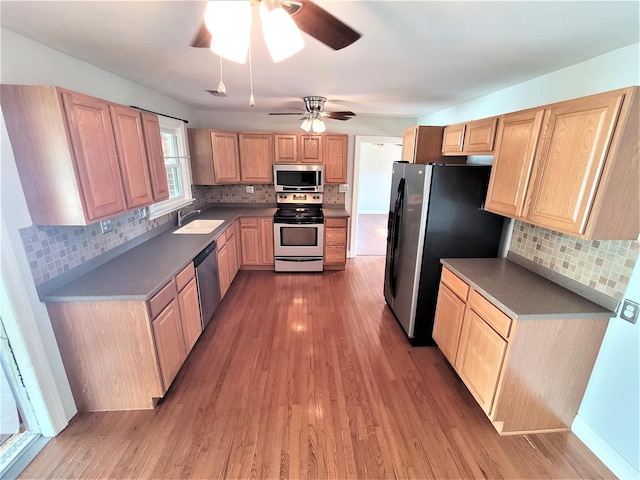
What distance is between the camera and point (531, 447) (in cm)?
172

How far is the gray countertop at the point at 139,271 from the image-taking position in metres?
1.69

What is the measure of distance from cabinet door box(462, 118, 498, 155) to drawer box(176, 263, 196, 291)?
2.50 m

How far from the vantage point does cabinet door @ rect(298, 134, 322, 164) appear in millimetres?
4129

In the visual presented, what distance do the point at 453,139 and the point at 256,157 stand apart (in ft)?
8.89

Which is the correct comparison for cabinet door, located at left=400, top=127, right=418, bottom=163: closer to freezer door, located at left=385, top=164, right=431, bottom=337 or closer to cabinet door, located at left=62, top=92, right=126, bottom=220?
freezer door, located at left=385, top=164, right=431, bottom=337

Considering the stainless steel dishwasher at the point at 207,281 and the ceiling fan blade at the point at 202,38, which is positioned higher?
the ceiling fan blade at the point at 202,38

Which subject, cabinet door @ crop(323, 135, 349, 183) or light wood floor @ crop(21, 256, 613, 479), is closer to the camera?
light wood floor @ crop(21, 256, 613, 479)

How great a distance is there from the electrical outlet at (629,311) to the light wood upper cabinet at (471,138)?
47.2 inches

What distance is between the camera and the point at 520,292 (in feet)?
5.88

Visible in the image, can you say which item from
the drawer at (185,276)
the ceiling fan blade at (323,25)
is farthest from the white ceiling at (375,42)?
the drawer at (185,276)

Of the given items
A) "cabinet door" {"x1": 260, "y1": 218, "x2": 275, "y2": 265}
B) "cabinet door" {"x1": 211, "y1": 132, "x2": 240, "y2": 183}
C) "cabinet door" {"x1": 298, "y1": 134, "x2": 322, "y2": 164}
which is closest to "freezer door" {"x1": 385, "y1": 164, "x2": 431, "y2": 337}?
"cabinet door" {"x1": 298, "y1": 134, "x2": 322, "y2": 164}

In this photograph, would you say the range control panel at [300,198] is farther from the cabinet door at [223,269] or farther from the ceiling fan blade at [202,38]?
the ceiling fan blade at [202,38]

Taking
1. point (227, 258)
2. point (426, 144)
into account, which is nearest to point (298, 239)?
point (227, 258)

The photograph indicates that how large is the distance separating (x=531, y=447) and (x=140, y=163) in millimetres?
3324
